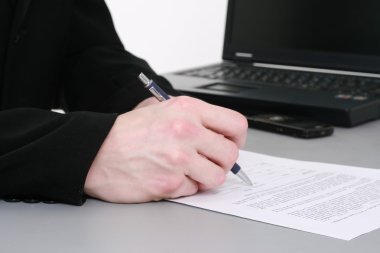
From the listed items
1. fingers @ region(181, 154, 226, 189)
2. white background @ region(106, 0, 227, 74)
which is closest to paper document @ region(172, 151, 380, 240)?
fingers @ region(181, 154, 226, 189)

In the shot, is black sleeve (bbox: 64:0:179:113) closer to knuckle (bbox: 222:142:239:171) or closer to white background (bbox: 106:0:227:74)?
knuckle (bbox: 222:142:239:171)

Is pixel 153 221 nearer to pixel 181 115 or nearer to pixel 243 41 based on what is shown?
pixel 181 115

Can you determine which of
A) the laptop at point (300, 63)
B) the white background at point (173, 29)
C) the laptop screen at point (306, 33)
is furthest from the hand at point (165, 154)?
the white background at point (173, 29)

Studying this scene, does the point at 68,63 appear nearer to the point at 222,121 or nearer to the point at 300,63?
the point at 300,63

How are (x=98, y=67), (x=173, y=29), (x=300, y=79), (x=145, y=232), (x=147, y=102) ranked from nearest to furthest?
(x=145, y=232), (x=147, y=102), (x=98, y=67), (x=300, y=79), (x=173, y=29)

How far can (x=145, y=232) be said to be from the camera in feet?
2.13

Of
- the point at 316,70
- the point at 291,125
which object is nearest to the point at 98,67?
the point at 291,125

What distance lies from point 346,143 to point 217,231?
0.44 m

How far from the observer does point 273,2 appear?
1355 millimetres

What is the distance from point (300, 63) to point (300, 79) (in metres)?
0.03

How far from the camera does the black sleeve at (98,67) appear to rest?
3.70 feet

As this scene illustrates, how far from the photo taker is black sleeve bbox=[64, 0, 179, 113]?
1.13 meters

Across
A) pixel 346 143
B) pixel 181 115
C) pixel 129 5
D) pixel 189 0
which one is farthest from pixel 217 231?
pixel 129 5

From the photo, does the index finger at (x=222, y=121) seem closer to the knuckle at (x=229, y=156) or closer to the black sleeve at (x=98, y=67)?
the knuckle at (x=229, y=156)
